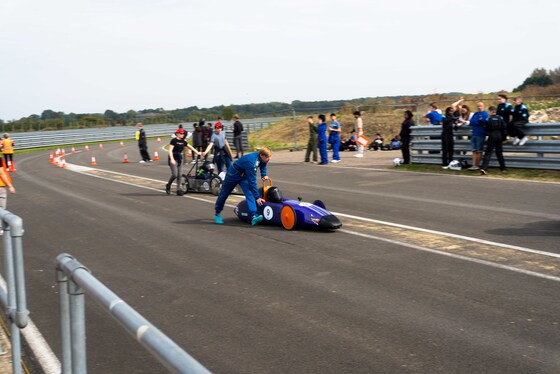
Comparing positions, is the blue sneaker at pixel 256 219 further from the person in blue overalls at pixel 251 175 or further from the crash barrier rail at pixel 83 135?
the crash barrier rail at pixel 83 135

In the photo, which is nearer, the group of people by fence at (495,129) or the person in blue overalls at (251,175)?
the person in blue overalls at (251,175)

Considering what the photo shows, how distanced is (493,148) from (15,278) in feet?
50.8

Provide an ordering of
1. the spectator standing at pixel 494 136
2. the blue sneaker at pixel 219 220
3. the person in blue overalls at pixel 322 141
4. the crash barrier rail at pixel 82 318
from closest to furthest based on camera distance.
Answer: the crash barrier rail at pixel 82 318 → the blue sneaker at pixel 219 220 → the spectator standing at pixel 494 136 → the person in blue overalls at pixel 322 141

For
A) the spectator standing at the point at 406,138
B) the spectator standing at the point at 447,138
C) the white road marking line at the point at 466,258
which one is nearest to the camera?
the white road marking line at the point at 466,258

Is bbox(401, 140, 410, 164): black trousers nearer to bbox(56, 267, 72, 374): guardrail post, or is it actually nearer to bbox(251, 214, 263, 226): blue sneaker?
bbox(251, 214, 263, 226): blue sneaker

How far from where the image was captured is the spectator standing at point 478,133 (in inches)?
685

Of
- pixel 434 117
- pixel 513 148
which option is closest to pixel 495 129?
pixel 513 148

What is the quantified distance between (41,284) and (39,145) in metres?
53.1

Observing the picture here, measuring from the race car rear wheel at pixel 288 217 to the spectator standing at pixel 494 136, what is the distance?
8375 millimetres

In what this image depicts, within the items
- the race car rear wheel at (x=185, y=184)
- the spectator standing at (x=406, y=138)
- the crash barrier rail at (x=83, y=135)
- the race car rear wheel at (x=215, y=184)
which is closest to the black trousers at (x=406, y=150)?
the spectator standing at (x=406, y=138)

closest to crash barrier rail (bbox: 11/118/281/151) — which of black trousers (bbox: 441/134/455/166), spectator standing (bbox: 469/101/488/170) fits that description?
black trousers (bbox: 441/134/455/166)

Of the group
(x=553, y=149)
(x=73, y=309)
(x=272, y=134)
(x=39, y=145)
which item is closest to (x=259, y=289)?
(x=73, y=309)

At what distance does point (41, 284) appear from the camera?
8.06 m

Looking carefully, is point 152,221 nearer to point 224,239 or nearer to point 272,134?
point 224,239
